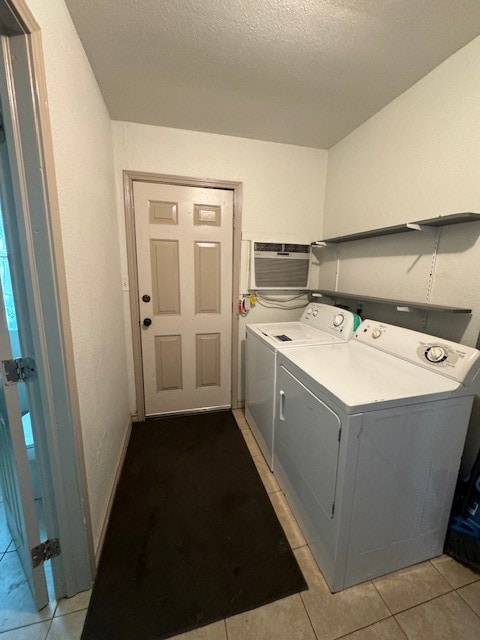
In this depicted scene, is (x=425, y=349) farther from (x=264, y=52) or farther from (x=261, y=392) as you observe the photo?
(x=264, y=52)

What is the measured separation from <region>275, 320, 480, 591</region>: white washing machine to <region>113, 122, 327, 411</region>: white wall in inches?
51.7

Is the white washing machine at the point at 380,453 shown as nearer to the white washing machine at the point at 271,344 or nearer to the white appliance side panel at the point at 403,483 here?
the white appliance side panel at the point at 403,483

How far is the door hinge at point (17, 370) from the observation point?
33.5 inches

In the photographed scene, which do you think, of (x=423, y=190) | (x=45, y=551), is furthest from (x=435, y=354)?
(x=45, y=551)

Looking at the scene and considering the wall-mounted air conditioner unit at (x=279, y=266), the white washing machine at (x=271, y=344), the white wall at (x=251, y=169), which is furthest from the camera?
the wall-mounted air conditioner unit at (x=279, y=266)

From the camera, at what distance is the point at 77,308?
1.08 meters

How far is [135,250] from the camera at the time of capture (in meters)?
2.04

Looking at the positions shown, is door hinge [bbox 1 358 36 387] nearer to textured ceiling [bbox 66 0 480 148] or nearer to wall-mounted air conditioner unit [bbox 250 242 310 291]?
textured ceiling [bbox 66 0 480 148]

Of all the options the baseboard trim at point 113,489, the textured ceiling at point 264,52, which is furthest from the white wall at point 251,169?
the baseboard trim at point 113,489

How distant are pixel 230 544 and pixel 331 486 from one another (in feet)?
2.16

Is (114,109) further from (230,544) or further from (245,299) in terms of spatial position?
(230,544)

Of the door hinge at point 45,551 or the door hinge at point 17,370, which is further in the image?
the door hinge at point 45,551

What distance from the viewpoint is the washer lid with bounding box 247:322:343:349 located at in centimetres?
167

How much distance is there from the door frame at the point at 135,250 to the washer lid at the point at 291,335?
404mm
